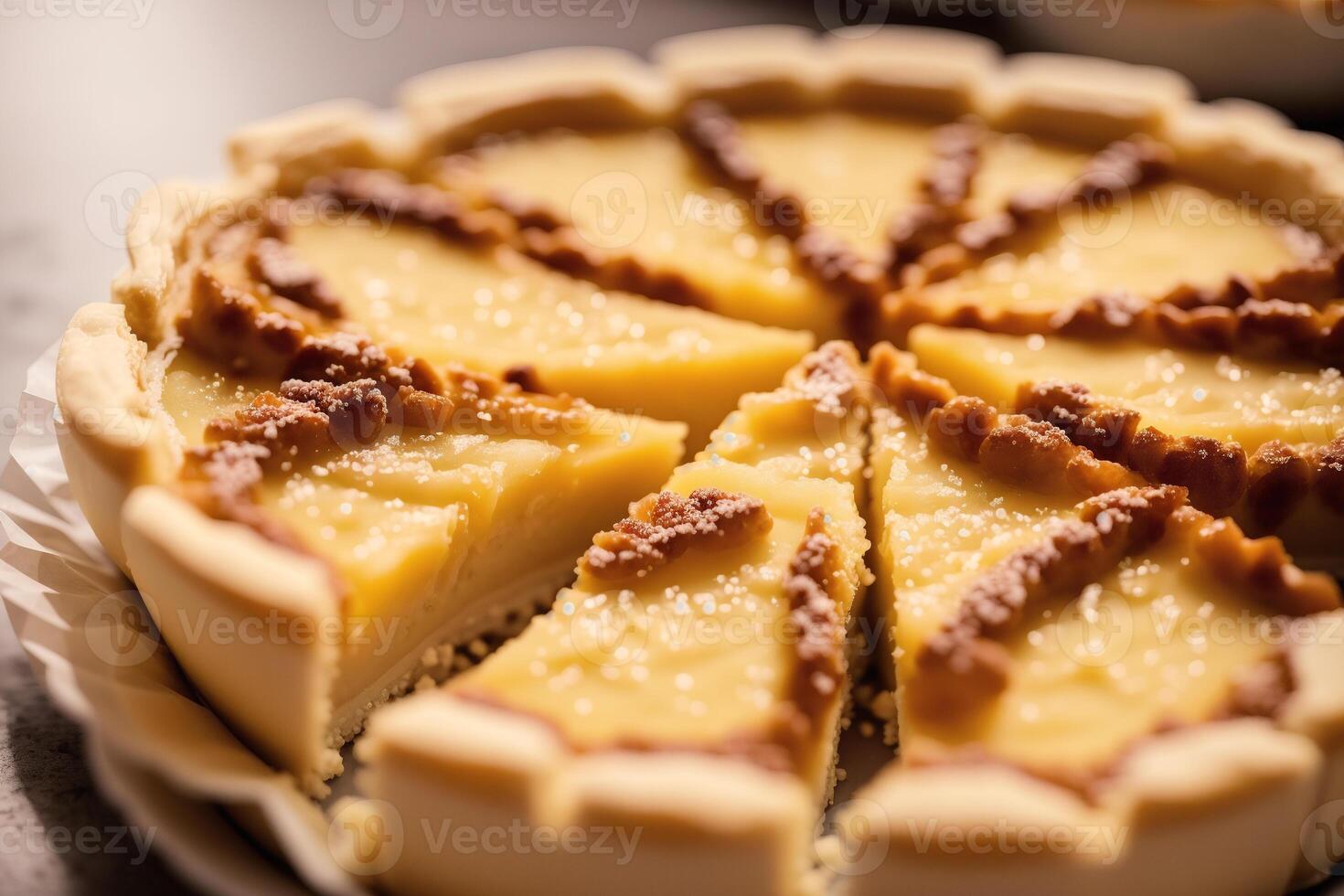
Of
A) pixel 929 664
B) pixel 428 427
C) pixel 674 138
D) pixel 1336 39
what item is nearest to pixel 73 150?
pixel 674 138

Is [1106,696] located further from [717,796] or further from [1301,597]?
[717,796]

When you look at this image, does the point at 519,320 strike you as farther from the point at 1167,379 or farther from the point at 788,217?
the point at 1167,379

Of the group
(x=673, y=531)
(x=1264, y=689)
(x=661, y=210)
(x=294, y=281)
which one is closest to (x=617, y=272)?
(x=661, y=210)

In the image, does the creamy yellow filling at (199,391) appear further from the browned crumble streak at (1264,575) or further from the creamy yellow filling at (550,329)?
the browned crumble streak at (1264,575)

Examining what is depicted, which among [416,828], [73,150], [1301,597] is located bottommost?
[416,828]

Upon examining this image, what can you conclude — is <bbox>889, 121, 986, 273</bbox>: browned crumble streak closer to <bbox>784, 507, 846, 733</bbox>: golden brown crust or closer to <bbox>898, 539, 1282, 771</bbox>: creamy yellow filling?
<bbox>784, 507, 846, 733</bbox>: golden brown crust
